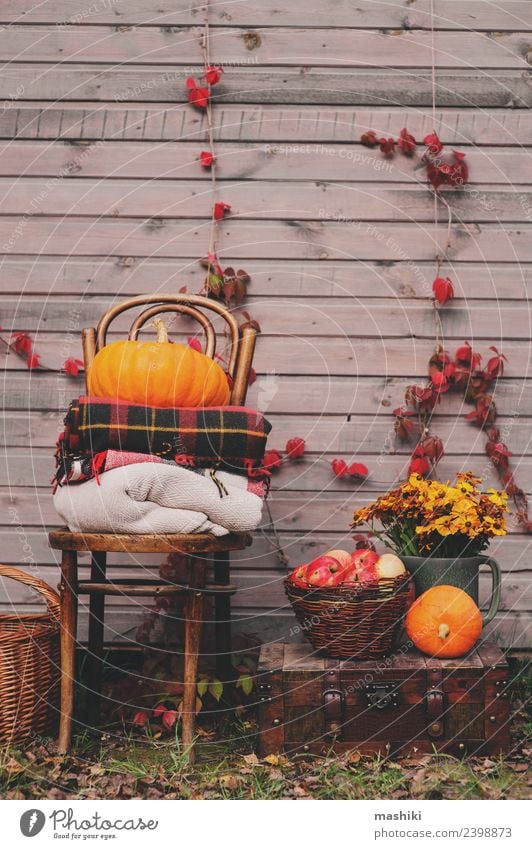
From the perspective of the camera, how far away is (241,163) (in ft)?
11.7

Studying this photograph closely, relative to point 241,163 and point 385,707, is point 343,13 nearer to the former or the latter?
point 241,163

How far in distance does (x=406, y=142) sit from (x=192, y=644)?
222 cm

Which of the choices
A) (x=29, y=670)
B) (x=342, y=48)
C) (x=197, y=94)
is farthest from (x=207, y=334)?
(x=342, y=48)

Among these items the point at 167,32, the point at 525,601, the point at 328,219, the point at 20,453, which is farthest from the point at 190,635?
the point at 167,32

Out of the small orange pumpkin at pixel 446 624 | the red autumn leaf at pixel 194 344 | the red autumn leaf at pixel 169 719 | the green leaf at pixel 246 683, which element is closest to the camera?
the small orange pumpkin at pixel 446 624

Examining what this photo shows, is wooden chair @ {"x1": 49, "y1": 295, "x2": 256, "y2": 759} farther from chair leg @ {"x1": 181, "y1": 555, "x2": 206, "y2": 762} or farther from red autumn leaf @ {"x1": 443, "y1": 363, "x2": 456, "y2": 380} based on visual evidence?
red autumn leaf @ {"x1": 443, "y1": 363, "x2": 456, "y2": 380}

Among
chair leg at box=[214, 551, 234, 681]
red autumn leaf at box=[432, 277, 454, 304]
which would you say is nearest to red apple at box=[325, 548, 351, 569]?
chair leg at box=[214, 551, 234, 681]

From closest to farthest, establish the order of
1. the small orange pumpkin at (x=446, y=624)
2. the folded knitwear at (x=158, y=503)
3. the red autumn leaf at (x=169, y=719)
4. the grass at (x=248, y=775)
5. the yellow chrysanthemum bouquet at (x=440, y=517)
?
the grass at (x=248, y=775), the folded knitwear at (x=158, y=503), the small orange pumpkin at (x=446, y=624), the yellow chrysanthemum bouquet at (x=440, y=517), the red autumn leaf at (x=169, y=719)

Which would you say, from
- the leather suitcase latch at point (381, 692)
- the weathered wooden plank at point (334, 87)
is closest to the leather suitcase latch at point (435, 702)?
the leather suitcase latch at point (381, 692)

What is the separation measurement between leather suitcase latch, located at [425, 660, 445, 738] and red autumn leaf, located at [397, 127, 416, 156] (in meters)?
2.10

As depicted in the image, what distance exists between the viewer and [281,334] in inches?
140

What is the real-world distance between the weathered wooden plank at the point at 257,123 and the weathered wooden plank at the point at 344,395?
1019 mm

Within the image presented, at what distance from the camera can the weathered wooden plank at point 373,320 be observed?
355 centimetres

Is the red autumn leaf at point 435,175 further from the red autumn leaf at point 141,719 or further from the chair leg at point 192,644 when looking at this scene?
the red autumn leaf at point 141,719
